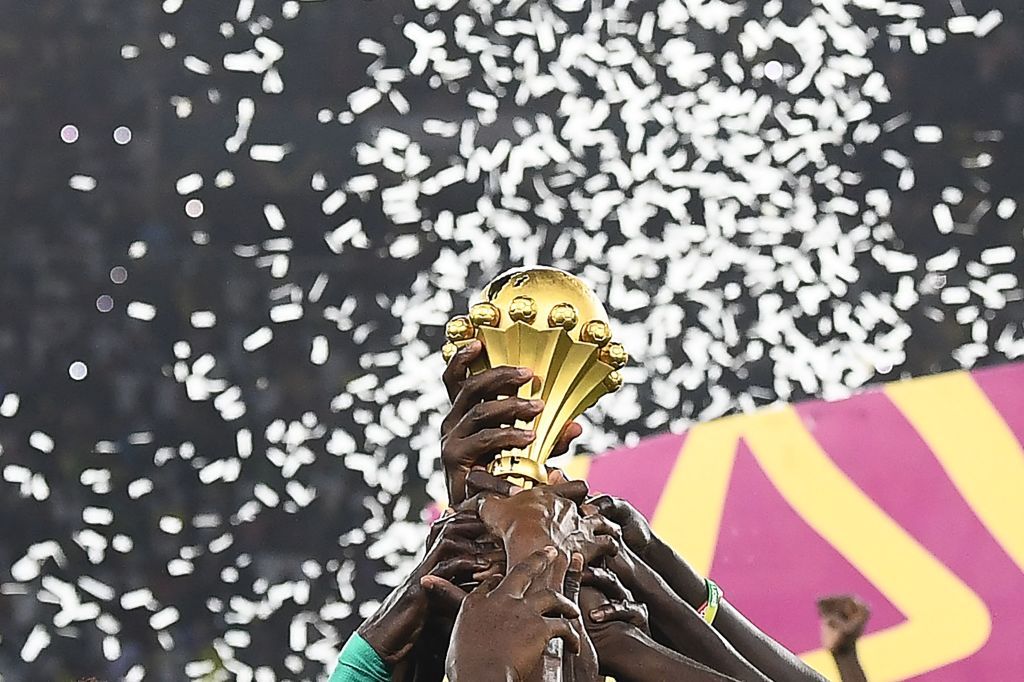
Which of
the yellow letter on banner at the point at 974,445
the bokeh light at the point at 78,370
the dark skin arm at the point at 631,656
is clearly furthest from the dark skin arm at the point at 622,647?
the bokeh light at the point at 78,370

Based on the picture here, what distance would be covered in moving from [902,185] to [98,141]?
0.81 metres

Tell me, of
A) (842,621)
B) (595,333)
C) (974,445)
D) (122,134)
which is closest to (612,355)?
A: (595,333)

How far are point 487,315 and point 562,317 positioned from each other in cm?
3

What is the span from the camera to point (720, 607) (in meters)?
0.54

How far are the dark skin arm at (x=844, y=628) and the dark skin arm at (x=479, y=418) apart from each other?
0.70m

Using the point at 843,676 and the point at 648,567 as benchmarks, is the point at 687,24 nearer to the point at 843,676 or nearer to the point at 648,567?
the point at 843,676

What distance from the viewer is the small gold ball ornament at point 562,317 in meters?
0.49

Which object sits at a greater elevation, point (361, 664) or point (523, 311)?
point (523, 311)

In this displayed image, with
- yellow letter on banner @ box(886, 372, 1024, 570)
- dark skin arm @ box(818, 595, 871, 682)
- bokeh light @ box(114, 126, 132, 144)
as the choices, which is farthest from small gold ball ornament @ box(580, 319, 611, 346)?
bokeh light @ box(114, 126, 132, 144)

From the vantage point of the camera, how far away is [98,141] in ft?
4.33

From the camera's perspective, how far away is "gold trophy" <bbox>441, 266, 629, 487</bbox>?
1.60 ft

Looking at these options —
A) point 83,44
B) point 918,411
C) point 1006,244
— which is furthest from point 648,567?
point 83,44

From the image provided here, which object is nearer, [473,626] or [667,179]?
[473,626]

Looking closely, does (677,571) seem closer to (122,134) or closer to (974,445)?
(974,445)
